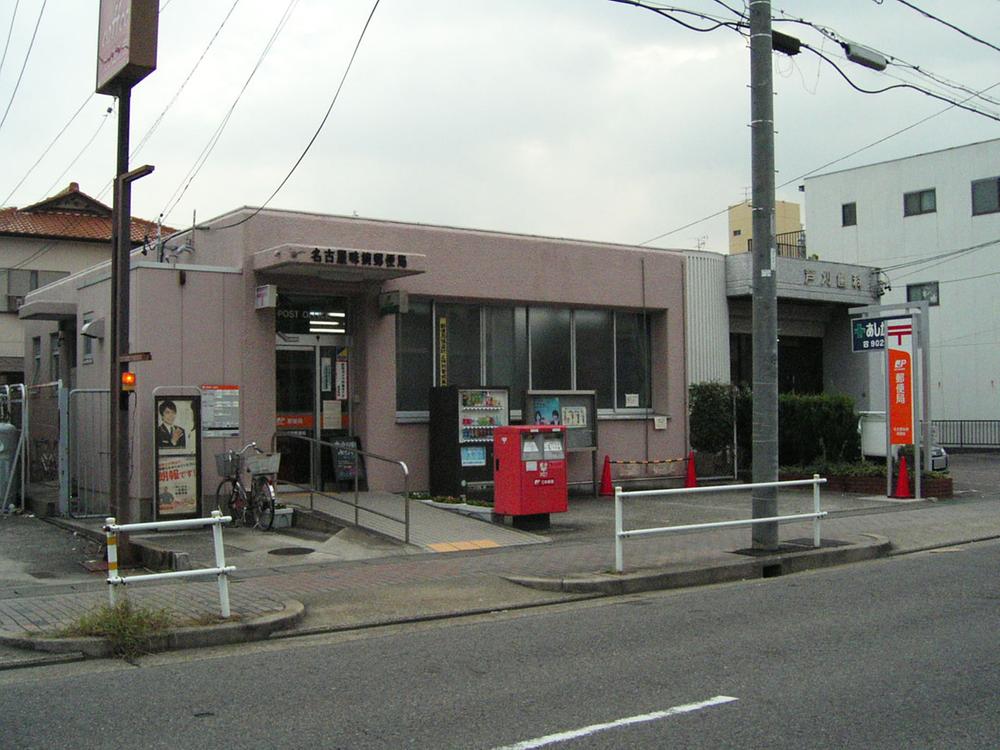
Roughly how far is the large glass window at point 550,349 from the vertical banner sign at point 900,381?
19.8 ft

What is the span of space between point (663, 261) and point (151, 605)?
14216mm

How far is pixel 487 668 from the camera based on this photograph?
24.9 feet

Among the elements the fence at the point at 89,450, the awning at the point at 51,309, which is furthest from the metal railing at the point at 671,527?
the awning at the point at 51,309

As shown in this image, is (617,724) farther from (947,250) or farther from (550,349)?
(947,250)

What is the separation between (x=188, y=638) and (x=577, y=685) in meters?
3.40

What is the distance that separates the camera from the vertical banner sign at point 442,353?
18656 millimetres

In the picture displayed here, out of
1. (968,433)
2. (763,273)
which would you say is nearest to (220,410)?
(763,273)

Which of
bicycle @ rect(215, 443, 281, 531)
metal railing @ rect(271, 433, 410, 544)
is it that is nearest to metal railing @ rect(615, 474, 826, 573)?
metal railing @ rect(271, 433, 410, 544)

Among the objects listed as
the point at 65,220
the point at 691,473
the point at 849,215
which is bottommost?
the point at 691,473

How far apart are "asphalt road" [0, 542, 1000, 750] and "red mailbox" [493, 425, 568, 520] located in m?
4.46

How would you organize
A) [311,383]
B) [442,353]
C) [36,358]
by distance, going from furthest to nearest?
[36,358], [442,353], [311,383]

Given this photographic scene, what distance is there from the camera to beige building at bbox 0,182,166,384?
40719mm

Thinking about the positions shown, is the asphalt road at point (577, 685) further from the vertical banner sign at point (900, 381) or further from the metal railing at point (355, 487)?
the vertical banner sign at point (900, 381)

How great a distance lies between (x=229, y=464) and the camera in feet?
49.0
